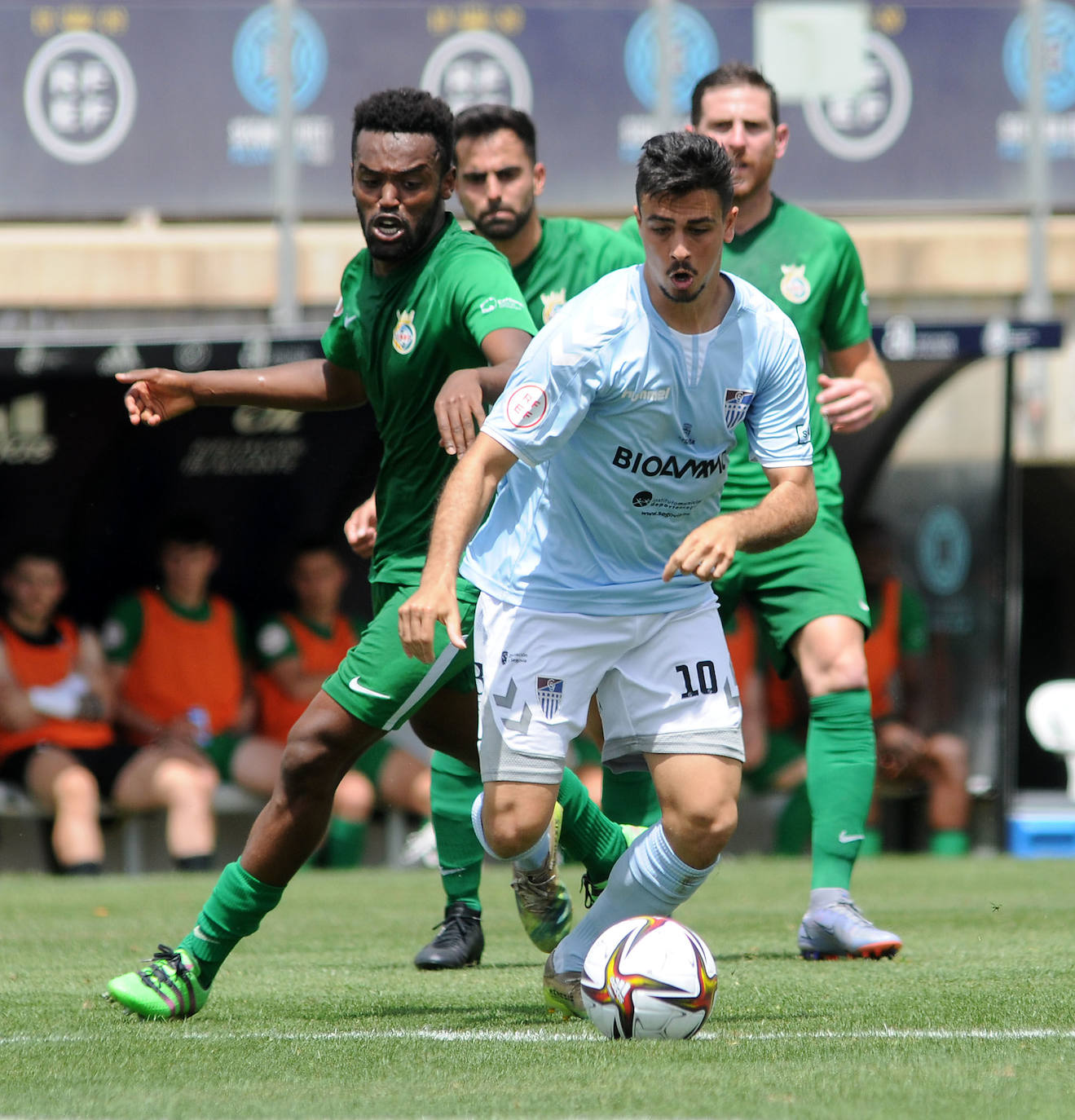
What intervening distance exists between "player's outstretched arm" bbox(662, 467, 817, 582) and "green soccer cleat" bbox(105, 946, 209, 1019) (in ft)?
4.65

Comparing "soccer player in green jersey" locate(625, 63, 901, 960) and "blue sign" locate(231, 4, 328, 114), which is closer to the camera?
"soccer player in green jersey" locate(625, 63, 901, 960)

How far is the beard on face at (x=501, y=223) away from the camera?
5.95 m

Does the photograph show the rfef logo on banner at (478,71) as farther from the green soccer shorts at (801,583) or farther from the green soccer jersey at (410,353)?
the green soccer jersey at (410,353)

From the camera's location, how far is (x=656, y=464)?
4246mm

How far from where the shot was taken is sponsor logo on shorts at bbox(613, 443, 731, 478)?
4.24m

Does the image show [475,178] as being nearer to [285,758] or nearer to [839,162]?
[285,758]

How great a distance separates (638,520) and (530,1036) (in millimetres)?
1095

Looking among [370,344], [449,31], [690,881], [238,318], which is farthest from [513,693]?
[238,318]

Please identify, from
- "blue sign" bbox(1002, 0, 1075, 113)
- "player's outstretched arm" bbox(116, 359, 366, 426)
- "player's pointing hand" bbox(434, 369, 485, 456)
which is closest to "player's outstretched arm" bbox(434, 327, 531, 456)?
"player's pointing hand" bbox(434, 369, 485, 456)

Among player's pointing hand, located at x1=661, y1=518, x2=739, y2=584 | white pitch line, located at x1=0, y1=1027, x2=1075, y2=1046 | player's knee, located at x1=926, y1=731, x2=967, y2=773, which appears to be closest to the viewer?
player's pointing hand, located at x1=661, y1=518, x2=739, y2=584

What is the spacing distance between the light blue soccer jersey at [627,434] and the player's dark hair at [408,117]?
2.54ft

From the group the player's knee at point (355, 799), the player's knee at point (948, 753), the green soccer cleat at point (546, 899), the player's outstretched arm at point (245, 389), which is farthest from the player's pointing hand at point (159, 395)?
the player's knee at point (948, 753)

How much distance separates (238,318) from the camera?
14.2 m

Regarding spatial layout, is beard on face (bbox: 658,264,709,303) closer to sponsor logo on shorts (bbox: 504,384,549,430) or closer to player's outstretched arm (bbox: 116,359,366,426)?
sponsor logo on shorts (bbox: 504,384,549,430)
